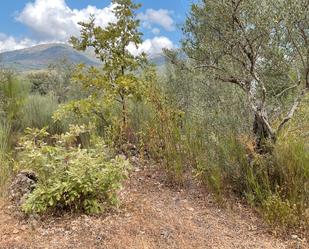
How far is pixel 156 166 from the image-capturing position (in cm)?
498

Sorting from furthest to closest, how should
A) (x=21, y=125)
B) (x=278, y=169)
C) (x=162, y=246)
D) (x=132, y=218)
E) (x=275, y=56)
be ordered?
(x=21, y=125), (x=275, y=56), (x=278, y=169), (x=132, y=218), (x=162, y=246)

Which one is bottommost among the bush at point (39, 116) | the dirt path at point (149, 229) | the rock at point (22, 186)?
the dirt path at point (149, 229)

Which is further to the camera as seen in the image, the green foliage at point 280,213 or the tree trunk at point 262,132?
the tree trunk at point 262,132

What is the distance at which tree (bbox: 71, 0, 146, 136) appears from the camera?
18.2ft

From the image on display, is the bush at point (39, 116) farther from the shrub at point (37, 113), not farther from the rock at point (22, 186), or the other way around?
the rock at point (22, 186)

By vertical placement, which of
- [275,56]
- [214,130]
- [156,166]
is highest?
[275,56]

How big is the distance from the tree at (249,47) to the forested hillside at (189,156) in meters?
0.02

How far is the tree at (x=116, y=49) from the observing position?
5539 mm

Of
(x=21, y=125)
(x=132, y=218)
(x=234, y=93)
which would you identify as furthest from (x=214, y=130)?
(x=21, y=125)

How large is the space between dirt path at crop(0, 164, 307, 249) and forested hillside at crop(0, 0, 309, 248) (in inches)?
0.4

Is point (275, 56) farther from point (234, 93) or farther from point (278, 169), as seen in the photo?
point (278, 169)

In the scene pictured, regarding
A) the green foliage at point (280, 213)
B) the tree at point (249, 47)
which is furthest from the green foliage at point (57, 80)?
the green foliage at point (280, 213)

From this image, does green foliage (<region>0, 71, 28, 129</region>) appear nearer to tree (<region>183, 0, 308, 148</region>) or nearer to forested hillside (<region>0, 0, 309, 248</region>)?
forested hillside (<region>0, 0, 309, 248</region>)

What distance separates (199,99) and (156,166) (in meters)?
1.35
